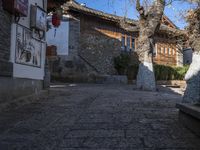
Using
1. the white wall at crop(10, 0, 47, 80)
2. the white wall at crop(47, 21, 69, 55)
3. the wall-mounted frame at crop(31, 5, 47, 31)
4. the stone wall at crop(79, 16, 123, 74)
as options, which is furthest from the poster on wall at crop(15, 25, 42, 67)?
the stone wall at crop(79, 16, 123, 74)

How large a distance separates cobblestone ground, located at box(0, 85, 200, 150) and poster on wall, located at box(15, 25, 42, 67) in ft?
4.77

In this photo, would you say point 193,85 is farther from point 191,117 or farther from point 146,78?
point 146,78

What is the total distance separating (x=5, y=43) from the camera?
945 centimetres

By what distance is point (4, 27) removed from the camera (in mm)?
9352

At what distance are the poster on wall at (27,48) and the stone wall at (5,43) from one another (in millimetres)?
703

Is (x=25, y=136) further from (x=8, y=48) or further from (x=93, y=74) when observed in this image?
(x=93, y=74)

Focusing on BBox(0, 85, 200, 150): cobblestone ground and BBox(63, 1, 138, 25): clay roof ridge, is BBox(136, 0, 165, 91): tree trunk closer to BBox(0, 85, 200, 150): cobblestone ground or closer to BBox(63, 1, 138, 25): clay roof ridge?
BBox(63, 1, 138, 25): clay roof ridge

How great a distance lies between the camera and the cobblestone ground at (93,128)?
19.1 ft

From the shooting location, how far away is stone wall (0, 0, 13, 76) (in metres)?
9.13

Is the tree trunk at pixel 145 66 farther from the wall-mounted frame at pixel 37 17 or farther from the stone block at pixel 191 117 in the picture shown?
the stone block at pixel 191 117

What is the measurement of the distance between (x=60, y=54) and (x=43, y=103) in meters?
13.5

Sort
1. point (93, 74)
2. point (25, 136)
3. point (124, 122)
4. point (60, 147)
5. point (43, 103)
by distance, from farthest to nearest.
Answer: point (93, 74) < point (43, 103) < point (124, 122) < point (25, 136) < point (60, 147)

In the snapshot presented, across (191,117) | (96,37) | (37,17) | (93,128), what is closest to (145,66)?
(37,17)

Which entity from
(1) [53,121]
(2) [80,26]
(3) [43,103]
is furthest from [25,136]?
(2) [80,26]
